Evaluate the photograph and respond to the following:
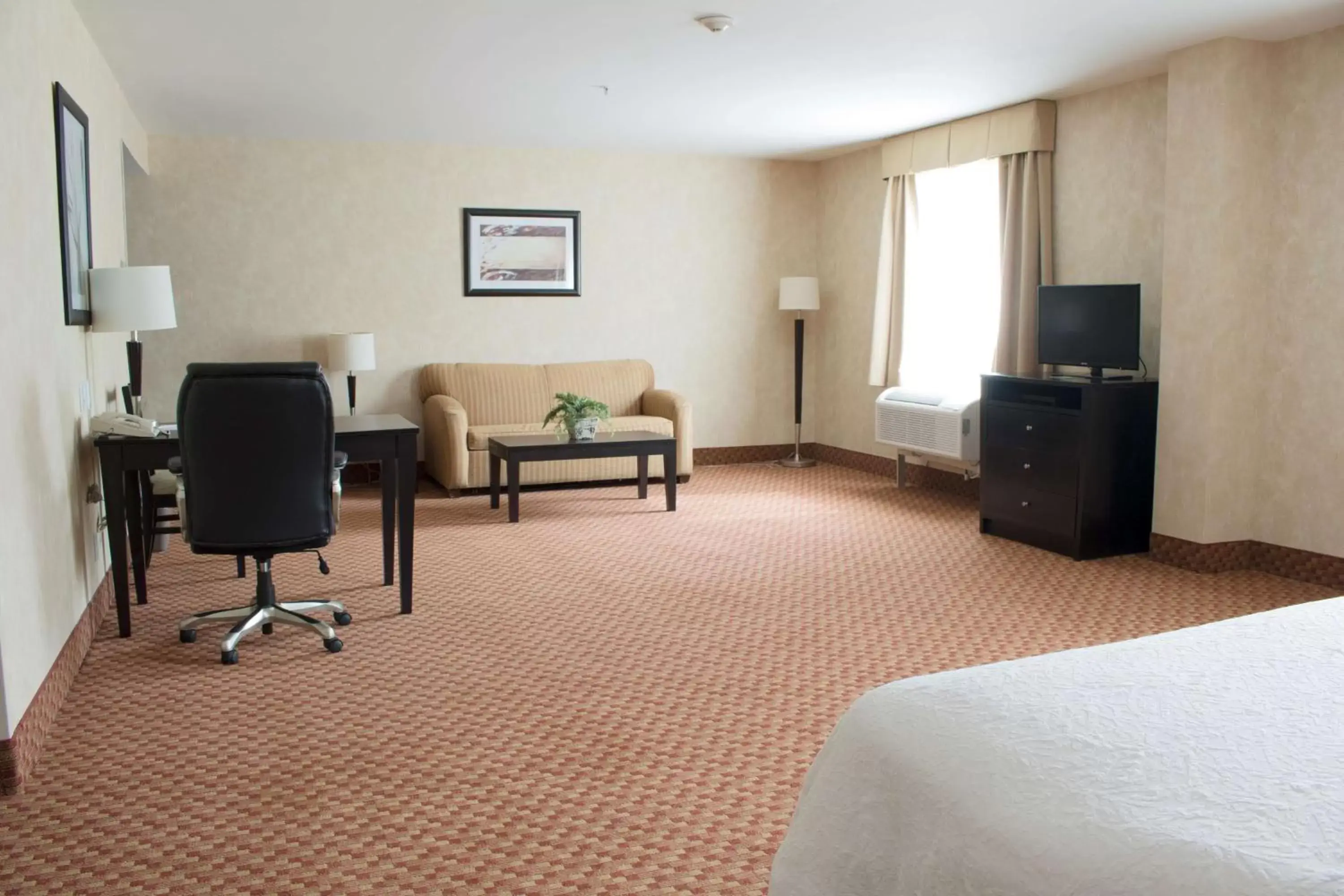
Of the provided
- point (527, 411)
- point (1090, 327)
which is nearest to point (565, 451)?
point (527, 411)

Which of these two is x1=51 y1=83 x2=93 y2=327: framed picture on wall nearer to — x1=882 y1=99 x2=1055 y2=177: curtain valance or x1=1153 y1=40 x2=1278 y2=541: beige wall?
x1=1153 y1=40 x2=1278 y2=541: beige wall

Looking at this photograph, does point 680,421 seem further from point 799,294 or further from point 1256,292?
point 1256,292

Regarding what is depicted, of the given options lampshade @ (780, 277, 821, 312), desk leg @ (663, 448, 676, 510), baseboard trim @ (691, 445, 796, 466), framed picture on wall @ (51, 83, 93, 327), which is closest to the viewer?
framed picture on wall @ (51, 83, 93, 327)

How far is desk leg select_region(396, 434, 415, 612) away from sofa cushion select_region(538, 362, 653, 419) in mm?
3669

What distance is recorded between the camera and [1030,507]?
564 cm

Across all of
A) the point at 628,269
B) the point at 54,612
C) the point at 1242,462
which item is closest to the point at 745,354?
the point at 628,269

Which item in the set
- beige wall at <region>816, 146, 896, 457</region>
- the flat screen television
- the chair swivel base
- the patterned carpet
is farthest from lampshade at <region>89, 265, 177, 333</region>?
beige wall at <region>816, 146, 896, 457</region>

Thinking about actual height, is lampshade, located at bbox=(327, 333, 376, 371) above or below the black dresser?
above

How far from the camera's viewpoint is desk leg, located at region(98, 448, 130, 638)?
3.86 metres

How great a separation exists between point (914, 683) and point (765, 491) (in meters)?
5.79

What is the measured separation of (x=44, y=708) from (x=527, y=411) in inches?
195

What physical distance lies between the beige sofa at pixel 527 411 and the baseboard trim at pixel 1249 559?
3.48 m

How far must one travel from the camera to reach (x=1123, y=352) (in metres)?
5.41

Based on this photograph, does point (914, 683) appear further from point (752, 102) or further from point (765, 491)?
point (765, 491)
